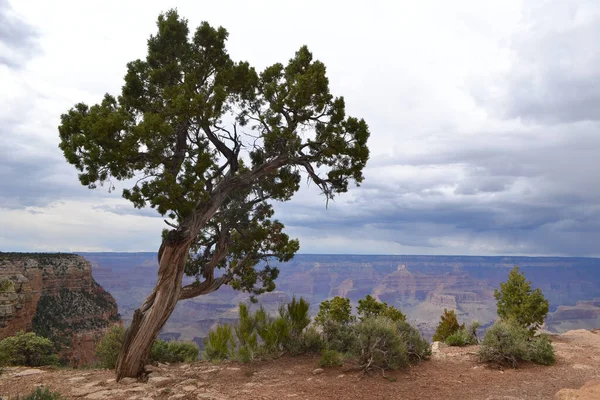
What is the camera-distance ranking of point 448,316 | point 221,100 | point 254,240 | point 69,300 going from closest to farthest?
point 221,100
point 254,240
point 448,316
point 69,300

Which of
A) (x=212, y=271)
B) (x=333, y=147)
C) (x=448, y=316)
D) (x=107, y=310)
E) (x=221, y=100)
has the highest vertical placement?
(x=221, y=100)

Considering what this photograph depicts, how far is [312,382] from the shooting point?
10.7 meters

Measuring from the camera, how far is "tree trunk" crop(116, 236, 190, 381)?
1124 cm

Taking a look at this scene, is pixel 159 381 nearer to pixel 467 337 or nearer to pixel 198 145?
pixel 198 145

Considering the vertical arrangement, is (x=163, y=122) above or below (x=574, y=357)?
above

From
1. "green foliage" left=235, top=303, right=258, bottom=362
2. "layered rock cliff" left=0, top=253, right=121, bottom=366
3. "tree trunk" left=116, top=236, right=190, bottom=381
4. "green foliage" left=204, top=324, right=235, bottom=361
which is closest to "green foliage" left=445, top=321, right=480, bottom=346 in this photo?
"green foliage" left=235, top=303, right=258, bottom=362

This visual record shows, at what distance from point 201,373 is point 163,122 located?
7268 millimetres

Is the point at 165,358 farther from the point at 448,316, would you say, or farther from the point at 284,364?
the point at 448,316

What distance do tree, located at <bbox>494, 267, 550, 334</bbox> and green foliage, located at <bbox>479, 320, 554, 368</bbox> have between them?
5021mm

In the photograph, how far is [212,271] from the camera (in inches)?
551

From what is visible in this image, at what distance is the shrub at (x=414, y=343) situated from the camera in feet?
44.1

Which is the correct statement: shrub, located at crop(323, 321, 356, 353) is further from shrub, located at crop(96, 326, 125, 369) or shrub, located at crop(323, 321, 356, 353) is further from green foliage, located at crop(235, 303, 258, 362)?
shrub, located at crop(96, 326, 125, 369)

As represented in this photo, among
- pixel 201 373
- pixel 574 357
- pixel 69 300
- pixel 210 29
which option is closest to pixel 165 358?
pixel 201 373

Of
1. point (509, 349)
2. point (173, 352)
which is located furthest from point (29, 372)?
point (509, 349)
